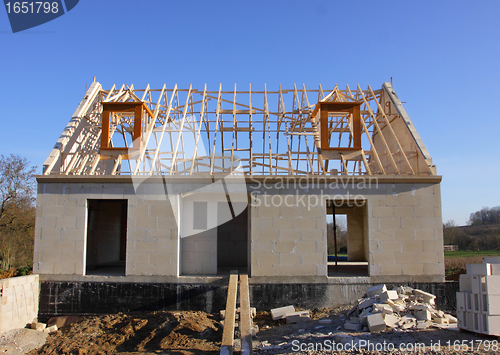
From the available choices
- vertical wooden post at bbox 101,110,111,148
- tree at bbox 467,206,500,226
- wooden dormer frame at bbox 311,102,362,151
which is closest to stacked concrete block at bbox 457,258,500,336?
wooden dormer frame at bbox 311,102,362,151

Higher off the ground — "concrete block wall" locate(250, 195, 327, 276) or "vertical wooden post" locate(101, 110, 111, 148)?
"vertical wooden post" locate(101, 110, 111, 148)

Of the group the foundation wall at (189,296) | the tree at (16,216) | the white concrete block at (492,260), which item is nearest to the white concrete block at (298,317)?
the foundation wall at (189,296)

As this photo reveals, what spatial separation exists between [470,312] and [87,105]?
12337 mm

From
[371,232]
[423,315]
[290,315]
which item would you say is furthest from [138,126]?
[423,315]

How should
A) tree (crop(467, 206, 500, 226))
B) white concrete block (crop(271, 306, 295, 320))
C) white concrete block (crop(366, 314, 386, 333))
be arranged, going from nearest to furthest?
white concrete block (crop(366, 314, 386, 333)), white concrete block (crop(271, 306, 295, 320)), tree (crop(467, 206, 500, 226))

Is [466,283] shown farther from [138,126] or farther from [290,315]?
[138,126]

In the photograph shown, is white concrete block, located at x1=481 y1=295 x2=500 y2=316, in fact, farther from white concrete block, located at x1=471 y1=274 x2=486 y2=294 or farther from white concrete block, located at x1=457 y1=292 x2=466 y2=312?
white concrete block, located at x1=457 y1=292 x2=466 y2=312

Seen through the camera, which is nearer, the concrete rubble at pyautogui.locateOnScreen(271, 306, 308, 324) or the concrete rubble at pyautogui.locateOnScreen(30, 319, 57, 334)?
the concrete rubble at pyautogui.locateOnScreen(271, 306, 308, 324)

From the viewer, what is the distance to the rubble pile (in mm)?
7602

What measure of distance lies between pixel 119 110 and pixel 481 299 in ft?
33.9

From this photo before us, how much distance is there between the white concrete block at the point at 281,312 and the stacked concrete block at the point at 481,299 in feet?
11.7

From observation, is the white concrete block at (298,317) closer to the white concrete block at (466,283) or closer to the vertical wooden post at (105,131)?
the white concrete block at (466,283)

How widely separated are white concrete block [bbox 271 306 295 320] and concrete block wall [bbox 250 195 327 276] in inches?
37.7

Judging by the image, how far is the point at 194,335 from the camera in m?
8.33
